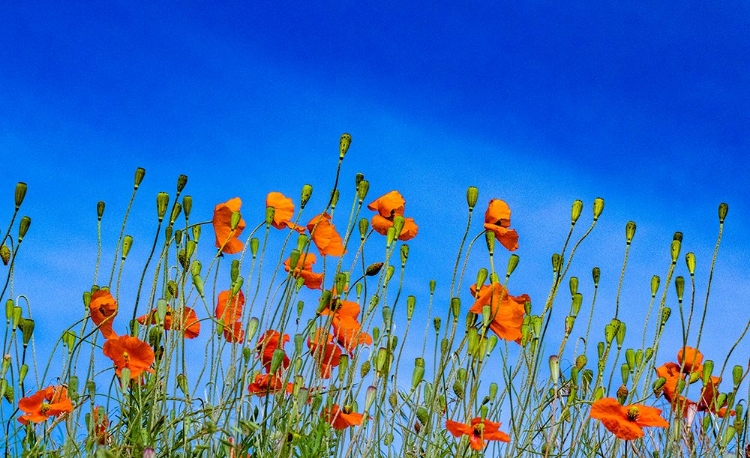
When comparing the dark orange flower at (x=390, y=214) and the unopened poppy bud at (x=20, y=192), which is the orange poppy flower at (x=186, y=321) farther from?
the dark orange flower at (x=390, y=214)

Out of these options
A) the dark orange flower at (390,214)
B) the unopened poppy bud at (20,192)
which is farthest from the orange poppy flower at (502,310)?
the unopened poppy bud at (20,192)

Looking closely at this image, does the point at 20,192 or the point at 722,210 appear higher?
the point at 722,210

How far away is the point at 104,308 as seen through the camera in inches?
101

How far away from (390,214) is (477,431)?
2.83 feet

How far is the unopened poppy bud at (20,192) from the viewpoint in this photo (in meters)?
2.54

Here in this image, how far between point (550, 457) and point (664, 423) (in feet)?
1.81

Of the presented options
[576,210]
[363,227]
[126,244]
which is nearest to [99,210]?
[126,244]

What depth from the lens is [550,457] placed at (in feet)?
8.87

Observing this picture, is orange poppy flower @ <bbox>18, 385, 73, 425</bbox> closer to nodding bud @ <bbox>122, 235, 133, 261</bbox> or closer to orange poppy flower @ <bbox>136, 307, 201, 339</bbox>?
orange poppy flower @ <bbox>136, 307, 201, 339</bbox>

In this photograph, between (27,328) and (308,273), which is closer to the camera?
(27,328)

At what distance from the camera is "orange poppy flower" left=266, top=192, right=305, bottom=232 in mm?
2770

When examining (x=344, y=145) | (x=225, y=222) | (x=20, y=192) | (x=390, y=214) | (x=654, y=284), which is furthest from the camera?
(x=390, y=214)

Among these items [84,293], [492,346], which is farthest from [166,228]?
[492,346]

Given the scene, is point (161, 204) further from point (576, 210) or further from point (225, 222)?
point (576, 210)
